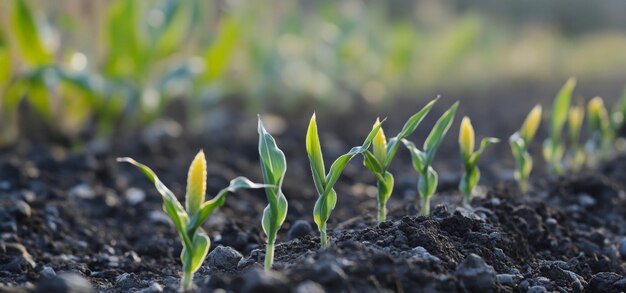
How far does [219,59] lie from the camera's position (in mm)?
5258

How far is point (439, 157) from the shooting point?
16.4ft

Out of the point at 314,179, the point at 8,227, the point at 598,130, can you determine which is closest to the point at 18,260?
A: the point at 8,227

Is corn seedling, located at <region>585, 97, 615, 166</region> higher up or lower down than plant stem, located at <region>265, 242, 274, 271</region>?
higher up

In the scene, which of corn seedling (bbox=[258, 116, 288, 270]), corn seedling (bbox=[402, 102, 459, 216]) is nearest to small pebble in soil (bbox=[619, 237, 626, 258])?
corn seedling (bbox=[402, 102, 459, 216])

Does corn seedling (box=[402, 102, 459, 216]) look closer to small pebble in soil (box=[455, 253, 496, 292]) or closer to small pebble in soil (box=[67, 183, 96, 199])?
small pebble in soil (box=[455, 253, 496, 292])

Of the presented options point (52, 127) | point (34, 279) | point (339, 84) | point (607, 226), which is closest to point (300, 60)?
point (339, 84)

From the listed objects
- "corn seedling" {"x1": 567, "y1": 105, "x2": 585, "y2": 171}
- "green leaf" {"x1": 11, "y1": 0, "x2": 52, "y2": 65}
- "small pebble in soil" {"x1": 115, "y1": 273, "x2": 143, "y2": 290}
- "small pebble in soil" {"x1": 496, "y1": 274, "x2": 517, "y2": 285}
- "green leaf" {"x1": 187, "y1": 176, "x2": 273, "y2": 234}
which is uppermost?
"green leaf" {"x1": 11, "y1": 0, "x2": 52, "y2": 65}

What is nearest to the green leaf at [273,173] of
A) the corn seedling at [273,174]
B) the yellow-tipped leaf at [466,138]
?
the corn seedling at [273,174]

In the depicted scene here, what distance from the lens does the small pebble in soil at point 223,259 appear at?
7.40 feet

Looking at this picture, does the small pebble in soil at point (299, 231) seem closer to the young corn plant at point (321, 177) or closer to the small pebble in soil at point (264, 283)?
the young corn plant at point (321, 177)

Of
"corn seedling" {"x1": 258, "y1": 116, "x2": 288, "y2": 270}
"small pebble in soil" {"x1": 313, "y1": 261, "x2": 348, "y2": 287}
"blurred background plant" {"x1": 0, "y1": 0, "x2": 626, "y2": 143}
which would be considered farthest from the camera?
"blurred background plant" {"x1": 0, "y1": 0, "x2": 626, "y2": 143}

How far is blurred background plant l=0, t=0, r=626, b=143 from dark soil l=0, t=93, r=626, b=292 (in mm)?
347

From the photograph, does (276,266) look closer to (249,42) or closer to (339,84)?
(249,42)

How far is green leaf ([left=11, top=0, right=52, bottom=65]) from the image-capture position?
14.3 feet
